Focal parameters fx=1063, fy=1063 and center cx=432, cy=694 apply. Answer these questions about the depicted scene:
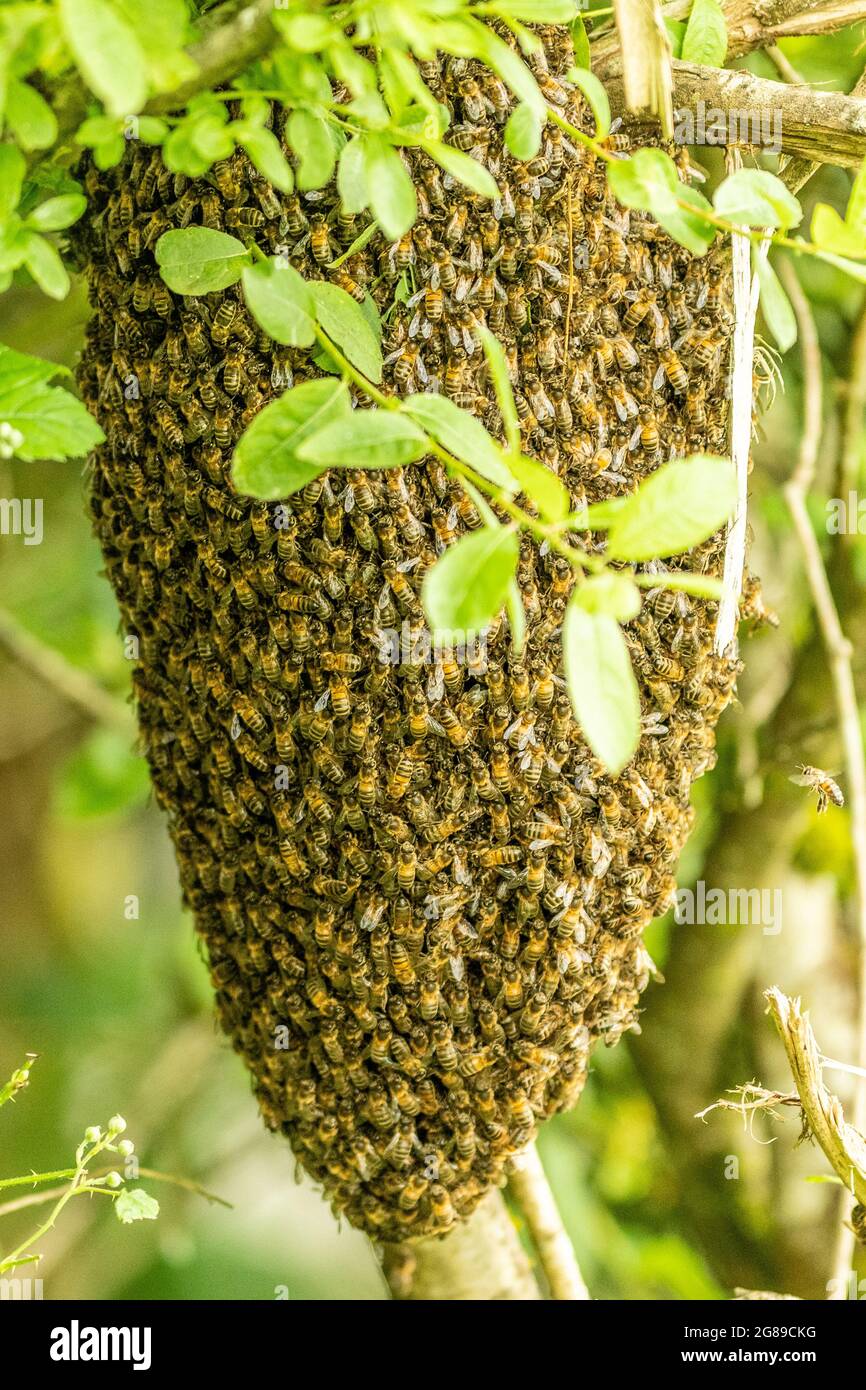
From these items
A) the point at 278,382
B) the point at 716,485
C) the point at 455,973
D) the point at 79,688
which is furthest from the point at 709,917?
the point at 716,485

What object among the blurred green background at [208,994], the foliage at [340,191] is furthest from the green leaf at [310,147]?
the blurred green background at [208,994]

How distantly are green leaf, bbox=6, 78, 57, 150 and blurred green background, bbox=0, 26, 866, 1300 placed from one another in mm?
980

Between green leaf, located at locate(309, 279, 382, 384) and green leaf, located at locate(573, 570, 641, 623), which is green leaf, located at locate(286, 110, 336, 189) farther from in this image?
green leaf, located at locate(573, 570, 641, 623)

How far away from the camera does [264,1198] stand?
6.73ft

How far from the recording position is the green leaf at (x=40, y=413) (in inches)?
28.1

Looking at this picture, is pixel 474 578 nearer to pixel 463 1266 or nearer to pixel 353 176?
pixel 353 176

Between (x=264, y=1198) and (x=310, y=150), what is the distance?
1951mm

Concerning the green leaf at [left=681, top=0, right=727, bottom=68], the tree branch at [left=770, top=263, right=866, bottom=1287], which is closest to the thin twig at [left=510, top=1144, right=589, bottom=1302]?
the tree branch at [left=770, top=263, right=866, bottom=1287]

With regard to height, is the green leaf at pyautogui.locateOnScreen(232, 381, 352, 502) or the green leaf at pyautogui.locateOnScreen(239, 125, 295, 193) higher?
the green leaf at pyautogui.locateOnScreen(239, 125, 295, 193)

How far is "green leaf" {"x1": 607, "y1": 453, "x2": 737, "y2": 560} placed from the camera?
0.50 metres

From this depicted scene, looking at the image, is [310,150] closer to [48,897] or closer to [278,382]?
[278,382]

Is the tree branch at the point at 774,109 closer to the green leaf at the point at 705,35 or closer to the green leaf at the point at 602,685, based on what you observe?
the green leaf at the point at 705,35

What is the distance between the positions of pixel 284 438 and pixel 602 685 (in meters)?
0.26

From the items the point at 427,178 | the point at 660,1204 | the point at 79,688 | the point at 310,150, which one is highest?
the point at 79,688
